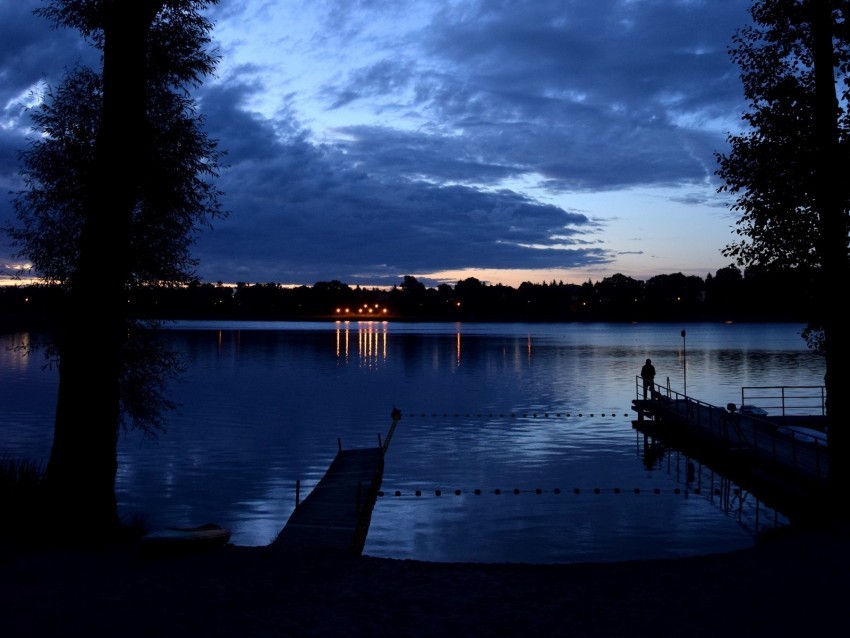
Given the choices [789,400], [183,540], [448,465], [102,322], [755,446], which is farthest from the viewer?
[789,400]

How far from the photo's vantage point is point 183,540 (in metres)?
12.8

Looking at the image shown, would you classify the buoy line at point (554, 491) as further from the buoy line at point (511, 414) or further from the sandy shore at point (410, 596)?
the buoy line at point (511, 414)

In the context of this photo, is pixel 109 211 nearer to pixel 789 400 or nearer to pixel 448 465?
pixel 448 465

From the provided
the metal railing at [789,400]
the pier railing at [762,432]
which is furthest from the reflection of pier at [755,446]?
the metal railing at [789,400]

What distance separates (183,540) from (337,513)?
375 inches

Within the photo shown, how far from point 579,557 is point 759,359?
348 ft

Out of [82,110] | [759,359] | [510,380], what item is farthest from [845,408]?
[759,359]

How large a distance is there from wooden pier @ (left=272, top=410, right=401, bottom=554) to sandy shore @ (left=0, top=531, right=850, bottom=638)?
3.93m

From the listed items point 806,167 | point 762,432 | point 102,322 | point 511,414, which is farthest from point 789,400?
point 102,322

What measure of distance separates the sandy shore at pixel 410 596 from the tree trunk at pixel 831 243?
11.6ft

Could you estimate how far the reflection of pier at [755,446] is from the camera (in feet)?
71.9

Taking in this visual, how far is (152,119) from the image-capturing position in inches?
871

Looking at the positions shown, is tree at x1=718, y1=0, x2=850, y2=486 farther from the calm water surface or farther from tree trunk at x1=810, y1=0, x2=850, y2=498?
the calm water surface

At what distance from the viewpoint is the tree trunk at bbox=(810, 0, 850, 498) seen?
631 inches
